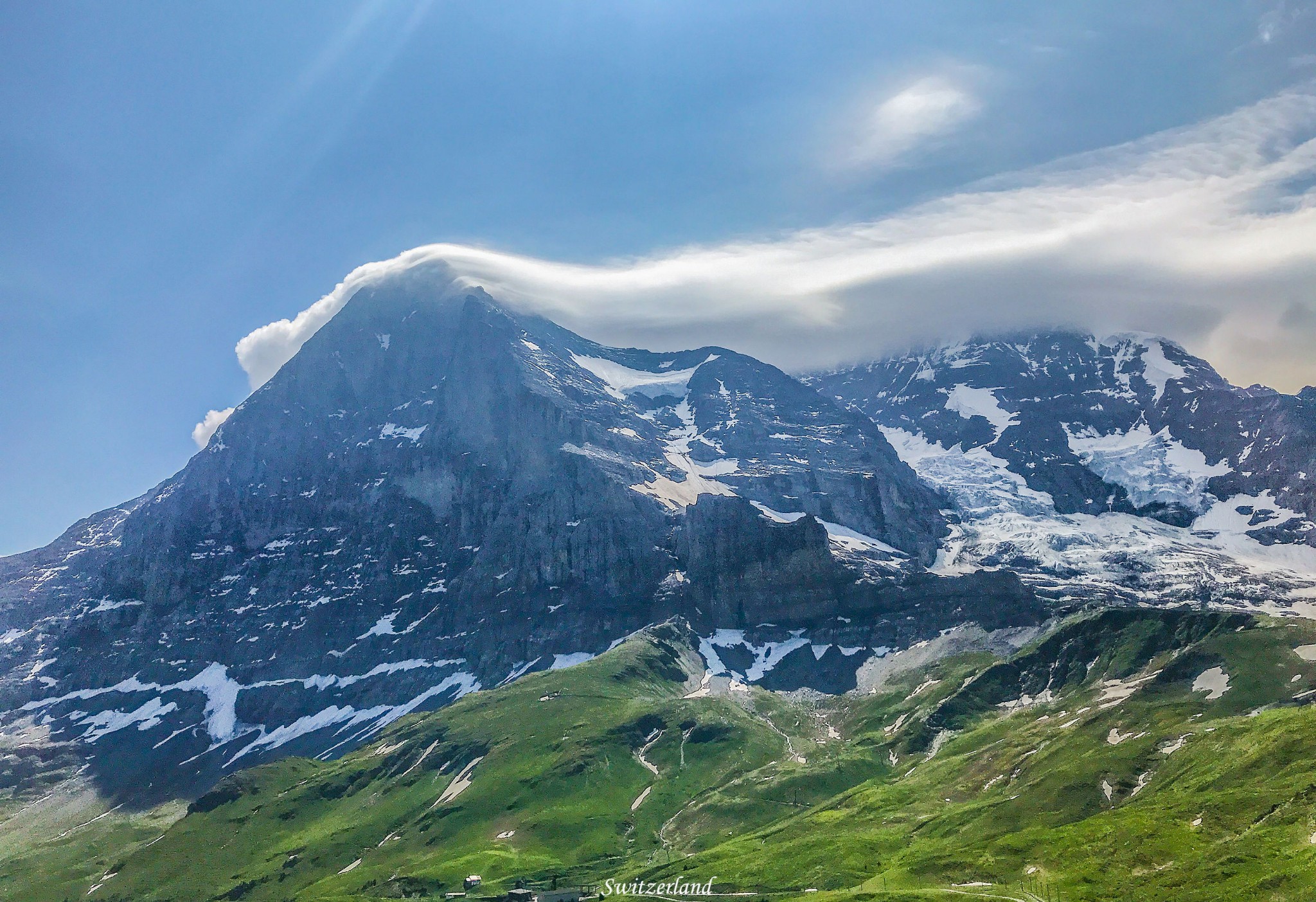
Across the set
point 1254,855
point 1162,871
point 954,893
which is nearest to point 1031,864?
point 954,893

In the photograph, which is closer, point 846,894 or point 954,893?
point 954,893

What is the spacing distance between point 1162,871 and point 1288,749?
141 feet

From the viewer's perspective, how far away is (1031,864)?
584 feet

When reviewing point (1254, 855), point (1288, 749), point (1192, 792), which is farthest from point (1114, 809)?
point (1254, 855)

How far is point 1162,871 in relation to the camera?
6102 inches

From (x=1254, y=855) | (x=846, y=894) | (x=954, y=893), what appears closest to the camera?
(x=1254, y=855)

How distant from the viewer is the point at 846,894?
189 m

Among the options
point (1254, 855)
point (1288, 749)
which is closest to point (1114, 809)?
point (1288, 749)

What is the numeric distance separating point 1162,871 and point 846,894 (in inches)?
2198

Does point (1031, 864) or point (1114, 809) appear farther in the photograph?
point (1114, 809)

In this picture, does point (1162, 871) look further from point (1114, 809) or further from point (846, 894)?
point (846, 894)

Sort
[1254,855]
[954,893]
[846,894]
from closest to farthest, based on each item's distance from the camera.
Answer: [1254,855]
[954,893]
[846,894]

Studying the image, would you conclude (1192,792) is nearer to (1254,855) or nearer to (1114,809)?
(1114,809)

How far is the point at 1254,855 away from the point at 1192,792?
35185mm
